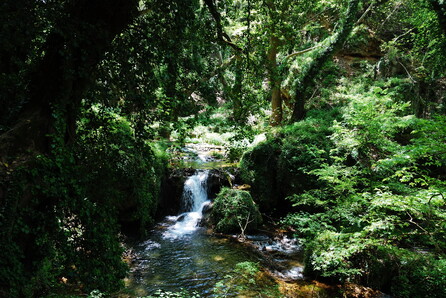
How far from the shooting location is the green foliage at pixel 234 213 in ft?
29.0

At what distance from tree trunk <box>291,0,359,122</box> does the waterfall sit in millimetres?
5790

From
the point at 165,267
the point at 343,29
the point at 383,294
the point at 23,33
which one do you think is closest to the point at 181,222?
the point at 165,267

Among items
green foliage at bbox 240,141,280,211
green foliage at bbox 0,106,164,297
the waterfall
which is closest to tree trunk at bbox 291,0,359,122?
green foliage at bbox 240,141,280,211

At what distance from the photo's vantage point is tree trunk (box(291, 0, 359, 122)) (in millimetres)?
11094

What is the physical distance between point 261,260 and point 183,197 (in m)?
5.01

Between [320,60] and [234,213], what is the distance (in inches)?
335

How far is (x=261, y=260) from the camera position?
694 centimetres

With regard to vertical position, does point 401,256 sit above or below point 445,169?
below

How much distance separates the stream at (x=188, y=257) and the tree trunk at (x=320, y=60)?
7366mm

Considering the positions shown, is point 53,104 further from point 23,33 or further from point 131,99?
point 131,99

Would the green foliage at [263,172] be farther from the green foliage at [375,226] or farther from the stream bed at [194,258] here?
the green foliage at [375,226]

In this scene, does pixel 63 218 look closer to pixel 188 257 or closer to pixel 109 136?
pixel 109 136

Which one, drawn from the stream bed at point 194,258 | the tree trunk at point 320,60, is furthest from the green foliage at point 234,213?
the tree trunk at point 320,60

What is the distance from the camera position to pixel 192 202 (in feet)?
35.8
